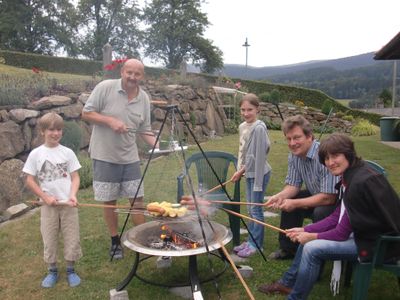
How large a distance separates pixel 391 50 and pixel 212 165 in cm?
764

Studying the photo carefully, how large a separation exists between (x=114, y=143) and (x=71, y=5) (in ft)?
88.2

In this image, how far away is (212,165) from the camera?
426 centimetres

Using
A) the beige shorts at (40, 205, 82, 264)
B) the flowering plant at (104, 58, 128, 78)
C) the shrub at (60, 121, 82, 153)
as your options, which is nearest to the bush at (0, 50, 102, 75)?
the flowering plant at (104, 58, 128, 78)

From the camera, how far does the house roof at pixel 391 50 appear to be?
9.09 meters

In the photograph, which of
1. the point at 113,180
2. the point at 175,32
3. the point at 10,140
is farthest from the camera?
the point at 175,32

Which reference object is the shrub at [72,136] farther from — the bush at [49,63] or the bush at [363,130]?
the bush at [363,130]

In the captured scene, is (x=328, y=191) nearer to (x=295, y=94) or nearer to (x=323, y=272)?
(x=323, y=272)

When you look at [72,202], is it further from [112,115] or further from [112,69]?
[112,69]

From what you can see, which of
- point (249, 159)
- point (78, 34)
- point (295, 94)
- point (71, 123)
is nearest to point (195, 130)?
point (71, 123)

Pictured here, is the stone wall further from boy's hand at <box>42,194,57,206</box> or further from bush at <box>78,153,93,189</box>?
boy's hand at <box>42,194,57,206</box>

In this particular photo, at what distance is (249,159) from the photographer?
Result: 3330 millimetres

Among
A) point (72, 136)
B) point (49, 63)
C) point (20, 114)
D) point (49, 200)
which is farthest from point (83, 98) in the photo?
point (49, 63)

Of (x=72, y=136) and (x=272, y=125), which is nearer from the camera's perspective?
(x=72, y=136)

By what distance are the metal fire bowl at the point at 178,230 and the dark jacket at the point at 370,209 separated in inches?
33.9
